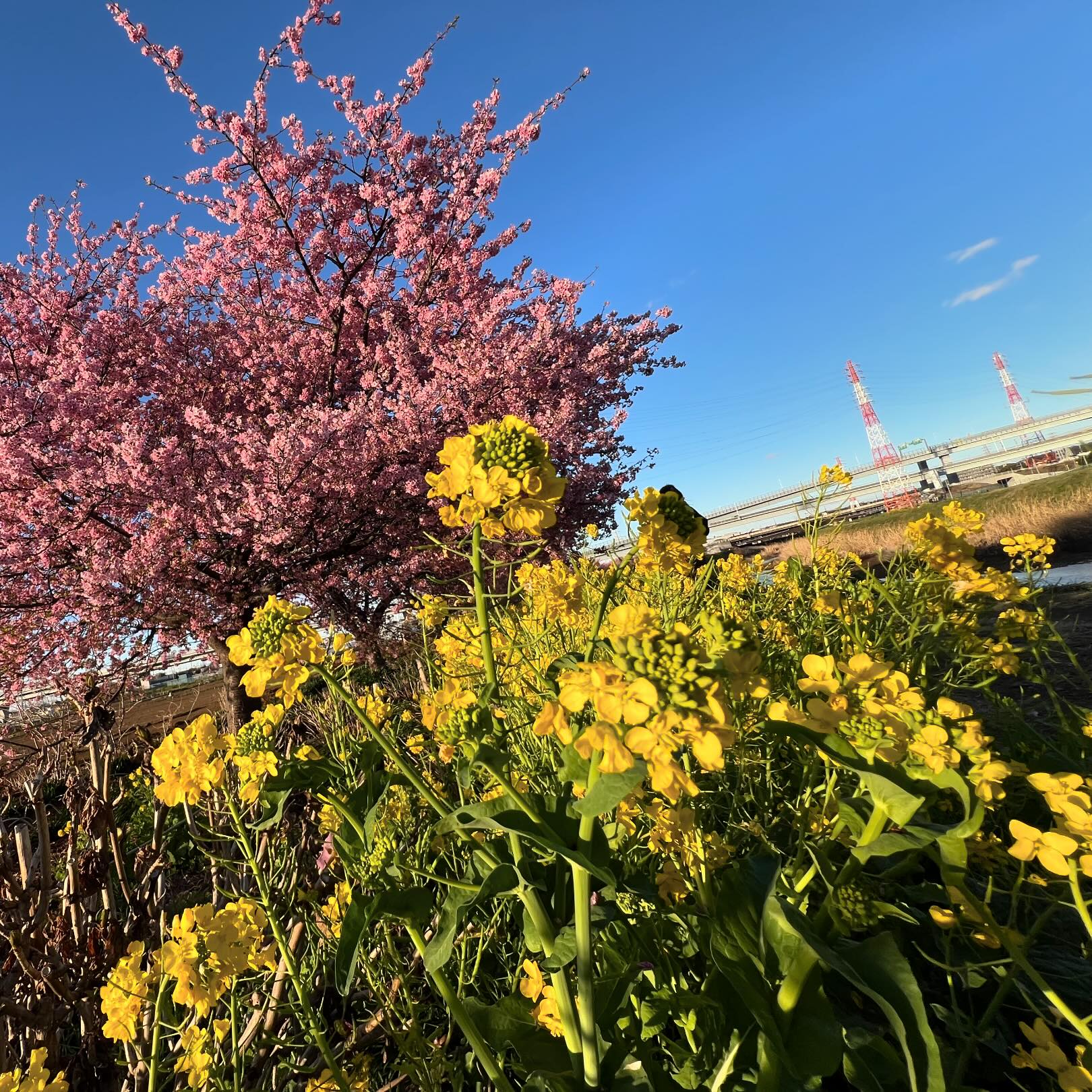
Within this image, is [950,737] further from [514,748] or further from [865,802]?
[514,748]

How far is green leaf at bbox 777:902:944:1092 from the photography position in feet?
2.14

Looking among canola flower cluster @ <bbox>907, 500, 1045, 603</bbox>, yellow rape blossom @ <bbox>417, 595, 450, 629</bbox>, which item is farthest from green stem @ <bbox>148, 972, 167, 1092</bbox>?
canola flower cluster @ <bbox>907, 500, 1045, 603</bbox>

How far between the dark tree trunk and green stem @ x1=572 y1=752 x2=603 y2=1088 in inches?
208

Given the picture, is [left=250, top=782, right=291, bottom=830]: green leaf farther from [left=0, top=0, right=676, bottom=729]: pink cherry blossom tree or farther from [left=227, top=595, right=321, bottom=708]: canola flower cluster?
[left=0, top=0, right=676, bottom=729]: pink cherry blossom tree

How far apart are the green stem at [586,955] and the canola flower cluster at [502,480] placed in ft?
1.53

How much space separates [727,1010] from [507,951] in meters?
1.12

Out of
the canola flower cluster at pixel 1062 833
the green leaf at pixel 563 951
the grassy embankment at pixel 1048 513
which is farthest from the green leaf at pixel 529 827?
the grassy embankment at pixel 1048 513

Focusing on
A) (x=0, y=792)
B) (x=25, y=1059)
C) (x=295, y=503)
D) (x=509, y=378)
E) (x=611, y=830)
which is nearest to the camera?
(x=611, y=830)

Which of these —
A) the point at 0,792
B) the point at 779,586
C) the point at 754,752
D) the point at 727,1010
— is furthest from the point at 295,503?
the point at 727,1010

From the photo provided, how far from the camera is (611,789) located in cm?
67

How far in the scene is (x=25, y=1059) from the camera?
4.91 feet

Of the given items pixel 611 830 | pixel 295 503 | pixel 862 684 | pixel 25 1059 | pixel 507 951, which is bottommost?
pixel 507 951

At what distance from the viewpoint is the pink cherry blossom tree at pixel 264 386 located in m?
5.21

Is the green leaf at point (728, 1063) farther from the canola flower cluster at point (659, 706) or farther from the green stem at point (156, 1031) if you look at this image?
the green stem at point (156, 1031)
